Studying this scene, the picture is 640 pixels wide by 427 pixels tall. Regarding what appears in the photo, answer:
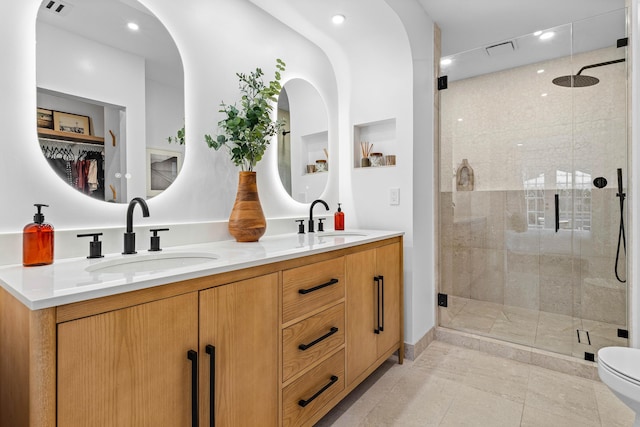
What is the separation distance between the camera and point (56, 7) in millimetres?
1223

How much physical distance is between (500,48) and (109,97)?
106 inches

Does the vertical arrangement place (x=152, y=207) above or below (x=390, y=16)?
below

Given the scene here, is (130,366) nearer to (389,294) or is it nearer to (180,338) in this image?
(180,338)

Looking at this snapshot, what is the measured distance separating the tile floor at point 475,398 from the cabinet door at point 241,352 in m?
0.61

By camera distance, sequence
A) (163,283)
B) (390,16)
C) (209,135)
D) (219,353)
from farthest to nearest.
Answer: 1. (390,16)
2. (209,135)
3. (219,353)
4. (163,283)

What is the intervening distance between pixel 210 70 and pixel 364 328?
1570mm

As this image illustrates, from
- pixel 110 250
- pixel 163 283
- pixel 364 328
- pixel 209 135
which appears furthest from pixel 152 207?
pixel 364 328

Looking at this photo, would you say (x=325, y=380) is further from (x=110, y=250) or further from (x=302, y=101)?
(x=302, y=101)

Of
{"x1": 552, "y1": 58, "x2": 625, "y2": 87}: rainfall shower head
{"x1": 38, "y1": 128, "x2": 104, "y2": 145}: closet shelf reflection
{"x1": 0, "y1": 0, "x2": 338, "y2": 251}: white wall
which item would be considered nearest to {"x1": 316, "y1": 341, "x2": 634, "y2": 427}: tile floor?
{"x1": 0, "y1": 0, "x2": 338, "y2": 251}: white wall

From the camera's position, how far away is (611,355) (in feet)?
4.62

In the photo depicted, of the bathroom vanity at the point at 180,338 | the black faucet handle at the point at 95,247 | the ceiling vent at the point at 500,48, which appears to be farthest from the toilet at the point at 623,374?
the ceiling vent at the point at 500,48

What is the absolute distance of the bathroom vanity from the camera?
0.72 meters

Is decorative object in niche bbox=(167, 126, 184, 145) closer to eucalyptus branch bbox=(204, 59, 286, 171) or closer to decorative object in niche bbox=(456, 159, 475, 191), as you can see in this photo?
eucalyptus branch bbox=(204, 59, 286, 171)

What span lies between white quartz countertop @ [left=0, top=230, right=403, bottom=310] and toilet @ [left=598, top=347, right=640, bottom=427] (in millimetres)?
1158
